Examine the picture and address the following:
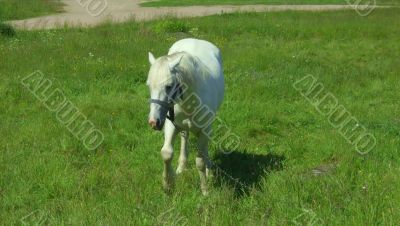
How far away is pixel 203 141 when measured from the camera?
6418 millimetres

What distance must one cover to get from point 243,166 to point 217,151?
2.21ft

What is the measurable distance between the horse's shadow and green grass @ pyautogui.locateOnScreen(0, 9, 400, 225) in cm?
3

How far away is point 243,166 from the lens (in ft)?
24.2

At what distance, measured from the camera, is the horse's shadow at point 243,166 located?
6680 mm

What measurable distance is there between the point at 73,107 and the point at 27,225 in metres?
5.21

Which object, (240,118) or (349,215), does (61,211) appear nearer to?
(349,215)

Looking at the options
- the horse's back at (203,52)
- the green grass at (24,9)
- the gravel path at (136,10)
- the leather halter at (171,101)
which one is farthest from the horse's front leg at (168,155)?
the green grass at (24,9)

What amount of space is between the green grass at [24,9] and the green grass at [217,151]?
1207cm

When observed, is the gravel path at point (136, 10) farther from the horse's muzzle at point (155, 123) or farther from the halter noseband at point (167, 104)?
the horse's muzzle at point (155, 123)

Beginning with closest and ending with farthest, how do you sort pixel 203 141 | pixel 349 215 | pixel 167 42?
pixel 349 215
pixel 203 141
pixel 167 42

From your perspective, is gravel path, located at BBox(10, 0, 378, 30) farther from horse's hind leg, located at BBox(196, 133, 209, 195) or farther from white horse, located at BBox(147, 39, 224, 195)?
horse's hind leg, located at BBox(196, 133, 209, 195)

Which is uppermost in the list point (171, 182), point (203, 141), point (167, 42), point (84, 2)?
point (84, 2)

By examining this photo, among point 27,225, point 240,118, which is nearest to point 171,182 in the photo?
point 27,225

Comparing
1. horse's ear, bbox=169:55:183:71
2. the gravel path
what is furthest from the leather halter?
the gravel path
